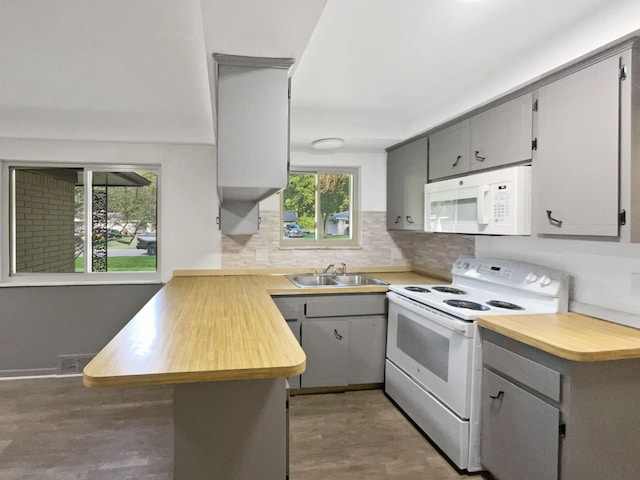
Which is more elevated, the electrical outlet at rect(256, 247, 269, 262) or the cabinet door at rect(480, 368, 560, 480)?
the electrical outlet at rect(256, 247, 269, 262)

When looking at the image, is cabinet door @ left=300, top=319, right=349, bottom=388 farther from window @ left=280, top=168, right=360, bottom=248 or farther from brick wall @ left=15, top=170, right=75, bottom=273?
brick wall @ left=15, top=170, right=75, bottom=273

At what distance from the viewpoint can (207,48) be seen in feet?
5.25

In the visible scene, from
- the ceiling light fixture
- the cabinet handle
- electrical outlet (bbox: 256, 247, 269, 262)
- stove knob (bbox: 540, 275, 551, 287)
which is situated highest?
the ceiling light fixture

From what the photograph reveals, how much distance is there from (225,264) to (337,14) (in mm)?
2369

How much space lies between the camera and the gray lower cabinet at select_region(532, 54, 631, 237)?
1582 mm

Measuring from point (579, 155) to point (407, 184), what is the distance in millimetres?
1701

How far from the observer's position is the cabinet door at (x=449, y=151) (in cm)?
256

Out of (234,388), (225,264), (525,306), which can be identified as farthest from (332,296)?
(234,388)

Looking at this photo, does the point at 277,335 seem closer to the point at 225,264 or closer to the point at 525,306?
the point at 525,306

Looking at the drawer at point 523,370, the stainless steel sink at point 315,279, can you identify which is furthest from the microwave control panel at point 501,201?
the stainless steel sink at point 315,279

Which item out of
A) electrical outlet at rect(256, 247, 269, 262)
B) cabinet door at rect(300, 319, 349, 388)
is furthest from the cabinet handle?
electrical outlet at rect(256, 247, 269, 262)

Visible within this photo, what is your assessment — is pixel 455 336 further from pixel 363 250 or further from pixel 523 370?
pixel 363 250

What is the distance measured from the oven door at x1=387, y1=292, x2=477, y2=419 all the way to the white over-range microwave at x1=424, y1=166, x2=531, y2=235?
0.56 m

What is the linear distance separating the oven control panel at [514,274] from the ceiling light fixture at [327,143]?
134 centimetres
